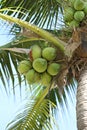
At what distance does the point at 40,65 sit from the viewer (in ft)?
10.6

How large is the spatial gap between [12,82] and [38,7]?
1018mm

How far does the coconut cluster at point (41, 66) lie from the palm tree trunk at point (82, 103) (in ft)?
0.73

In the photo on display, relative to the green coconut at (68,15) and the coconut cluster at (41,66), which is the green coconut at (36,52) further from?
the green coconut at (68,15)

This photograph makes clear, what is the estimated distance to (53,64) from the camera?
10.7 feet

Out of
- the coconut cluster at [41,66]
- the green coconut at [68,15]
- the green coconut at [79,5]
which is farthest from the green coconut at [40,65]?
the green coconut at [79,5]

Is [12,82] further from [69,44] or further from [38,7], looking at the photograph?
[69,44]

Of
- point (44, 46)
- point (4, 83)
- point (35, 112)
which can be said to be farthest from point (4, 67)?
point (44, 46)

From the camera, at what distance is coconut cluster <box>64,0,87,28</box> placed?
3289 millimetres

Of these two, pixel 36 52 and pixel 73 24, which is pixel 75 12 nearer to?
pixel 73 24

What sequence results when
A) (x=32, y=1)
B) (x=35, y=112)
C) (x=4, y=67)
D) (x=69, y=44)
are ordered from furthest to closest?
(x=32, y=1) → (x=4, y=67) → (x=35, y=112) → (x=69, y=44)

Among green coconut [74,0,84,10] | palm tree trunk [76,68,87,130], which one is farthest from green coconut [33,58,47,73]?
green coconut [74,0,84,10]

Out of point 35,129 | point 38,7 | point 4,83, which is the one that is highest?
point 38,7

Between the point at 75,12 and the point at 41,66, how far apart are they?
1.76ft

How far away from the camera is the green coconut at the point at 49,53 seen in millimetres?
3258
